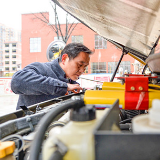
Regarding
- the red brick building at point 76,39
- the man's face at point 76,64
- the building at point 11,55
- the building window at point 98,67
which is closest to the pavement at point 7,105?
the man's face at point 76,64

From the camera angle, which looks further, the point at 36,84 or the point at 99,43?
the point at 99,43

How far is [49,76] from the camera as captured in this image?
2176 mm

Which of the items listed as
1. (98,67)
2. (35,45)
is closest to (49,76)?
(98,67)

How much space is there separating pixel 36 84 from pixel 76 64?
2.05ft

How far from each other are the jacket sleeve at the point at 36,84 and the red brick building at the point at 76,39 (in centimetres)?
1856

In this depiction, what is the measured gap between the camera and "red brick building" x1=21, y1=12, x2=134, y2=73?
2054 cm

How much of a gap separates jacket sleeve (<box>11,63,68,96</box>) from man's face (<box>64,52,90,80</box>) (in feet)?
1.58

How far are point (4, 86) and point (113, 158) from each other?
44.7ft

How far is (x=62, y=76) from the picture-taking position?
226 centimetres

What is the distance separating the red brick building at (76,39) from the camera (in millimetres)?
20538

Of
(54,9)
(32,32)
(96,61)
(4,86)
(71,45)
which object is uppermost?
(32,32)

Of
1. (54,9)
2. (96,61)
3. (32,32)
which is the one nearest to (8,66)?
(32,32)

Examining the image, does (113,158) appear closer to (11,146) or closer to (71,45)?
(11,146)

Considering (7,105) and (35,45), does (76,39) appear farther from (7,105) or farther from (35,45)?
(7,105)
